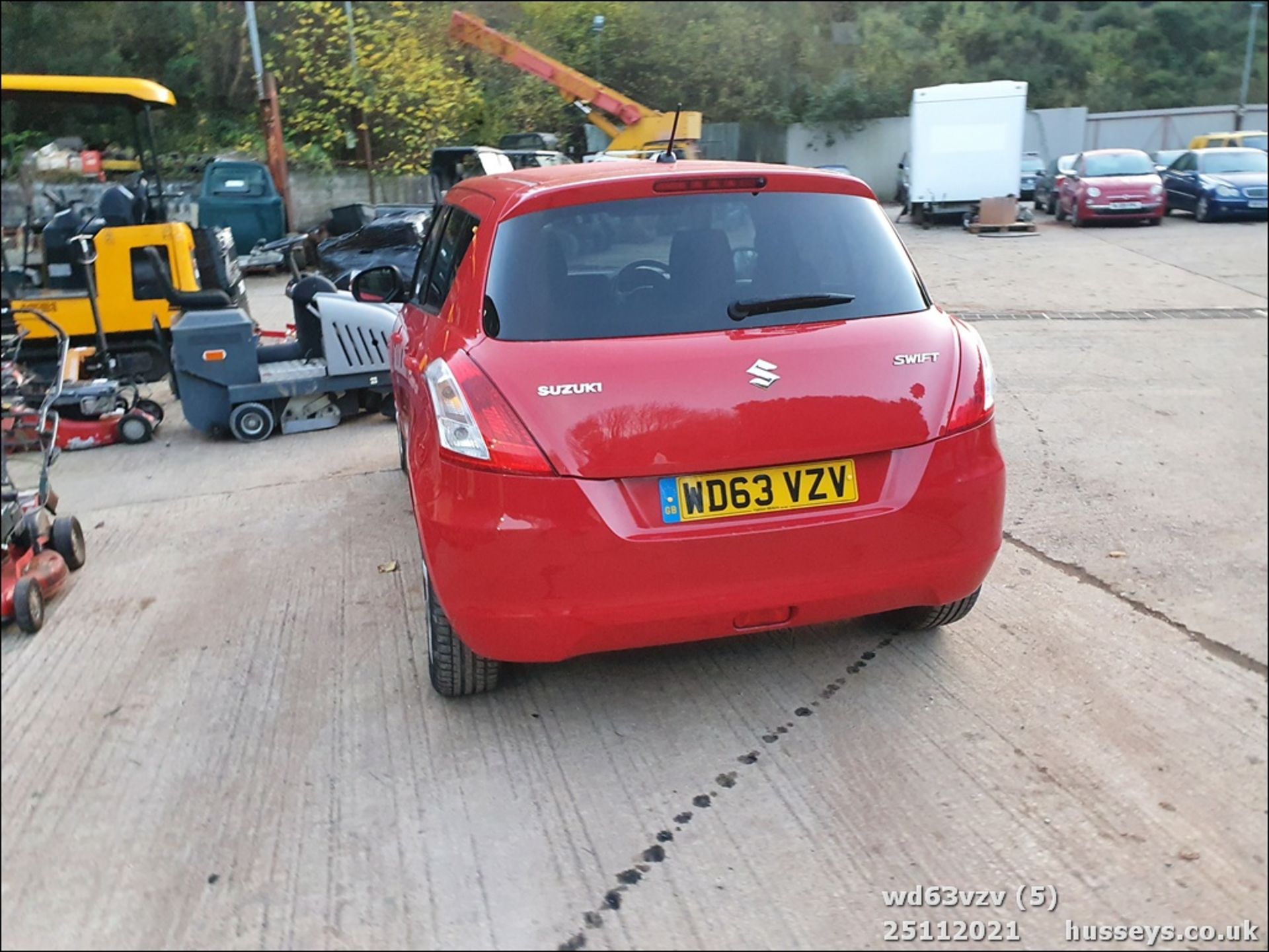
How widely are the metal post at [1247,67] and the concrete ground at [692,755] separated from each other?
37.9ft

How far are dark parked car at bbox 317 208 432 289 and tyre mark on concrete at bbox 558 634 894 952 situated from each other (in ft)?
35.3

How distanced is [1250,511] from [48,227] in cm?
→ 947

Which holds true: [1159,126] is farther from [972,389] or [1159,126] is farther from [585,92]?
[972,389]

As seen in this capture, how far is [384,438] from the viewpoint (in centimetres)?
748

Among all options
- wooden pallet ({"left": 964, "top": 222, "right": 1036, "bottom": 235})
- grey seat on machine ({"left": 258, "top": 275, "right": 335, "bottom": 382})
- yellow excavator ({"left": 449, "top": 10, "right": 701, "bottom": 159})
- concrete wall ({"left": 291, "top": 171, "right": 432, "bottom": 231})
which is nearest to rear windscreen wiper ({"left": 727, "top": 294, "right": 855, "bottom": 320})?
grey seat on machine ({"left": 258, "top": 275, "right": 335, "bottom": 382})

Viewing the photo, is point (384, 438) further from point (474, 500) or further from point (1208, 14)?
point (1208, 14)

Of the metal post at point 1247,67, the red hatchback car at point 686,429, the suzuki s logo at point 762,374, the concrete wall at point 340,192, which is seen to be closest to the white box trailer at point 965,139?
the metal post at point 1247,67

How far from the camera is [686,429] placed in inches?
121

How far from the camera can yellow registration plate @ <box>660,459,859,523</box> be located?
3.08 m

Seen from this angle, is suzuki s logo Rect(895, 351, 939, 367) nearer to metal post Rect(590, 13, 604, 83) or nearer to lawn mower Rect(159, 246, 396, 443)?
lawn mower Rect(159, 246, 396, 443)

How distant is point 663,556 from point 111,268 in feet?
25.6

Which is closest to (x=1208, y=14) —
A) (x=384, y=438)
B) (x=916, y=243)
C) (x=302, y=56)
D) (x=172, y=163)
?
(x=916, y=243)

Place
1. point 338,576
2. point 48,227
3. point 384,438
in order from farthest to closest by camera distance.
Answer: point 48,227 < point 384,438 < point 338,576

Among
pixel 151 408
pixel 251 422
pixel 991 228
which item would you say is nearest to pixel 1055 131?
pixel 991 228
